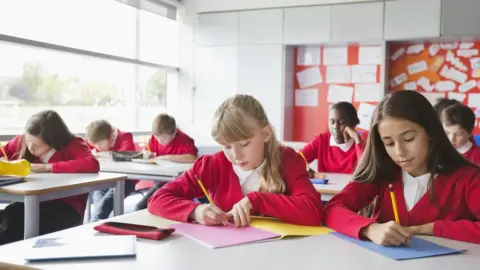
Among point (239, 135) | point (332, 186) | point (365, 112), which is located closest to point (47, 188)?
point (239, 135)

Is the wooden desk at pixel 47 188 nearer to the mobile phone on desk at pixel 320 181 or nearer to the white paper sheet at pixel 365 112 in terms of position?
the mobile phone on desk at pixel 320 181

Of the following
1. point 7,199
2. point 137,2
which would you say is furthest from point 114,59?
point 7,199

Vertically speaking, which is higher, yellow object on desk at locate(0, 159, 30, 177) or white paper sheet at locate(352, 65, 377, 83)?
white paper sheet at locate(352, 65, 377, 83)

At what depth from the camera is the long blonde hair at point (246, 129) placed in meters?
1.61

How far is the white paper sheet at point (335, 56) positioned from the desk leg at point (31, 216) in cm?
407

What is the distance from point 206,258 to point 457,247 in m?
0.65

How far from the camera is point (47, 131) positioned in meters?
2.72

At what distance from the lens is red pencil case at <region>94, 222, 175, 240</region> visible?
51.8 inches

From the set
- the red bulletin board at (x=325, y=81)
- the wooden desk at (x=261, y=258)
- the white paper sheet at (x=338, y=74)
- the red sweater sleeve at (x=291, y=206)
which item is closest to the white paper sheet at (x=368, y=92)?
the red bulletin board at (x=325, y=81)

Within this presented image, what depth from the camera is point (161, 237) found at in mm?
1314

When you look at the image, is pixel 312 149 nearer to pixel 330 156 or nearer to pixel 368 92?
pixel 330 156

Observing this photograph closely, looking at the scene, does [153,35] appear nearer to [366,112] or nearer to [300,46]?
[300,46]

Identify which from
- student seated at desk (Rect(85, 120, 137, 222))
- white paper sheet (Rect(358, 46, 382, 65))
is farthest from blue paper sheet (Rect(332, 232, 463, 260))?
white paper sheet (Rect(358, 46, 382, 65))

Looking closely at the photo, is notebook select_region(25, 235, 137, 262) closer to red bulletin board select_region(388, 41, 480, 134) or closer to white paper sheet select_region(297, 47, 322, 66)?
red bulletin board select_region(388, 41, 480, 134)
